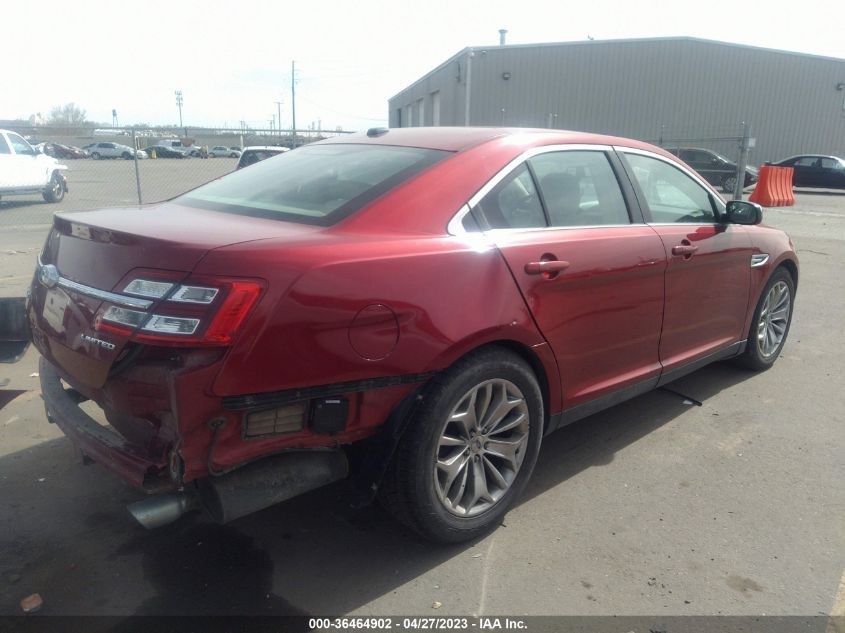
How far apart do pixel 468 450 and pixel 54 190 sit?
1694 centimetres

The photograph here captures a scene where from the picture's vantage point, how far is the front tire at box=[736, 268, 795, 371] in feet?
15.8

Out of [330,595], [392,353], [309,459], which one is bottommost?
[330,595]

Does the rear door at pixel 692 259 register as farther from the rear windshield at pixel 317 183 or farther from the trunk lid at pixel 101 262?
the trunk lid at pixel 101 262

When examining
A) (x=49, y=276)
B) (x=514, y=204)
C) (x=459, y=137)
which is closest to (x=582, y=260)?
(x=514, y=204)

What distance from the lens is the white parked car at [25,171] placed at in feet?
49.8

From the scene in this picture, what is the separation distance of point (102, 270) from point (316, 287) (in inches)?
31.0

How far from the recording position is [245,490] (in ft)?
7.69

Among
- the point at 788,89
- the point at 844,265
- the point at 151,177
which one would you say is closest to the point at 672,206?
the point at 844,265

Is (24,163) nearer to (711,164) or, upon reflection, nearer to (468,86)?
(711,164)

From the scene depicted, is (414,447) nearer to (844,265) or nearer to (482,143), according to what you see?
(482,143)

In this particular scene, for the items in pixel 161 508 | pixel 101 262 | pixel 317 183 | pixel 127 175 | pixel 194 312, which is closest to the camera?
pixel 194 312

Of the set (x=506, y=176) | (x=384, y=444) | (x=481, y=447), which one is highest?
(x=506, y=176)

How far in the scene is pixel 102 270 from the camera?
7.97ft

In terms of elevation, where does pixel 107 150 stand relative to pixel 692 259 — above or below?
above
